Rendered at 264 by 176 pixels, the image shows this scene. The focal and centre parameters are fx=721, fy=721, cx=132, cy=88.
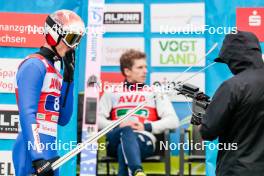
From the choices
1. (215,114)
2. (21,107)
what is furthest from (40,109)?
(215,114)

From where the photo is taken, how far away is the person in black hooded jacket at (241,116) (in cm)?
454

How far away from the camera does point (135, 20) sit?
296 inches

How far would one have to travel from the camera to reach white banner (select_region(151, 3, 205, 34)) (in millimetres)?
7402

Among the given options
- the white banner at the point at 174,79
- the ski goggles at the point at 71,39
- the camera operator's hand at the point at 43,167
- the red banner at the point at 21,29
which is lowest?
the camera operator's hand at the point at 43,167

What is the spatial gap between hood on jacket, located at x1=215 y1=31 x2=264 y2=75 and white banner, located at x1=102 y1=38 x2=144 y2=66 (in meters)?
2.83

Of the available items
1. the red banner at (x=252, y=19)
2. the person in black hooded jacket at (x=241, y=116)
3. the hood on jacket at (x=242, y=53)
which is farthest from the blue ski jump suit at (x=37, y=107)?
the red banner at (x=252, y=19)

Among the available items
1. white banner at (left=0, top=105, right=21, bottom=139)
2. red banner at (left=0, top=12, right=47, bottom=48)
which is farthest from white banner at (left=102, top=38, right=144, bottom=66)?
white banner at (left=0, top=105, right=21, bottom=139)

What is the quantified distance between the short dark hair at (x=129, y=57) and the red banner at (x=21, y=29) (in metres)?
1.07

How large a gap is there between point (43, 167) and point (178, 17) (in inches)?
122

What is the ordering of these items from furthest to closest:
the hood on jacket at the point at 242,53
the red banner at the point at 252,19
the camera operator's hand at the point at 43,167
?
1. the red banner at the point at 252,19
2. the camera operator's hand at the point at 43,167
3. the hood on jacket at the point at 242,53

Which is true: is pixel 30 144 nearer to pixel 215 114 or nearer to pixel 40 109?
pixel 40 109

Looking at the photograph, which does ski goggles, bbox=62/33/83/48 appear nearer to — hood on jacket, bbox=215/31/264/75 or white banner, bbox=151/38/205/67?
hood on jacket, bbox=215/31/264/75

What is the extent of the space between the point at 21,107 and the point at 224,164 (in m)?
1.45

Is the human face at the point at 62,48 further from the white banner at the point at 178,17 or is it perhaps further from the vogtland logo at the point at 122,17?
the white banner at the point at 178,17
